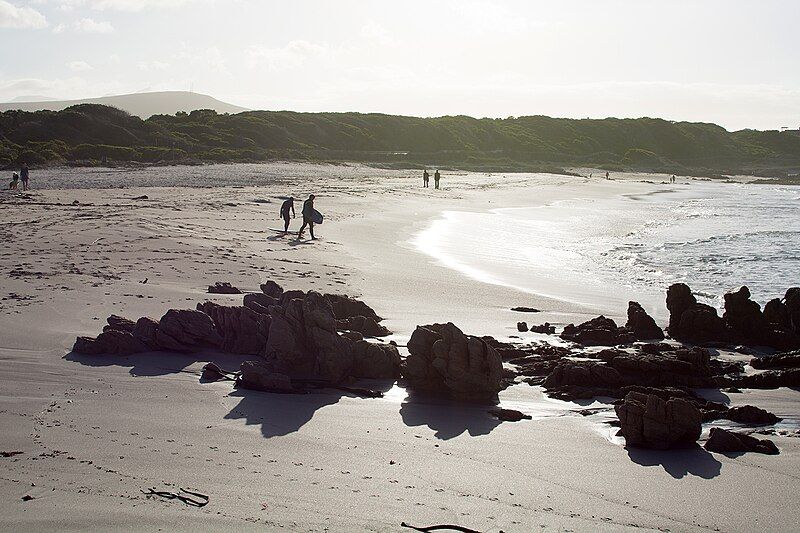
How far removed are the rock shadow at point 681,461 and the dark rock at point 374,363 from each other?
8.81 feet

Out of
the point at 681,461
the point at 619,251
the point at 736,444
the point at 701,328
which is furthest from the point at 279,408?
the point at 619,251

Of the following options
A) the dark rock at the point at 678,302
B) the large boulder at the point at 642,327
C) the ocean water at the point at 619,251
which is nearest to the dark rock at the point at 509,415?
the large boulder at the point at 642,327

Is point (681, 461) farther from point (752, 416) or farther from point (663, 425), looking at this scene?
point (752, 416)

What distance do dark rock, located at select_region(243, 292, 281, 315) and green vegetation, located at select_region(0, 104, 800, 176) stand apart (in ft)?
111

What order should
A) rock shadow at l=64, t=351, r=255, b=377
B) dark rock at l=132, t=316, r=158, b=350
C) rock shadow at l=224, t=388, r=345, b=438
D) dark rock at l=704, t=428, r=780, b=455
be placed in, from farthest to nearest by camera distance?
dark rock at l=132, t=316, r=158, b=350, rock shadow at l=64, t=351, r=255, b=377, rock shadow at l=224, t=388, r=345, b=438, dark rock at l=704, t=428, r=780, b=455

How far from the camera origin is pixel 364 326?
9383 millimetres

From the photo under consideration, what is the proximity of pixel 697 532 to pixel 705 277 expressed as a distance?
13.0 meters

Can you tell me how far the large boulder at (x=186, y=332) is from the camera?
26.3 feet

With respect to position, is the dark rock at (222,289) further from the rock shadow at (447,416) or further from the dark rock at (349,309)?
the rock shadow at (447,416)

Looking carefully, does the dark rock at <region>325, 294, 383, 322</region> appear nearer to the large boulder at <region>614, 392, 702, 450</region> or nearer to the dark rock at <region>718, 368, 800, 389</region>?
the dark rock at <region>718, 368, 800, 389</region>

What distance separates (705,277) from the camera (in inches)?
650

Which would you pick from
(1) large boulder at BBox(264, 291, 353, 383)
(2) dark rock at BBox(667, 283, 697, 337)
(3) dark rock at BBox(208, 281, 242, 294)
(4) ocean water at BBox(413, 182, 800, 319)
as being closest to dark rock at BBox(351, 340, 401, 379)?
(1) large boulder at BBox(264, 291, 353, 383)

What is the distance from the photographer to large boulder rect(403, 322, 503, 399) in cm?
705

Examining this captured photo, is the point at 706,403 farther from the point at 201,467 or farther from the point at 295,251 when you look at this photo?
the point at 295,251
